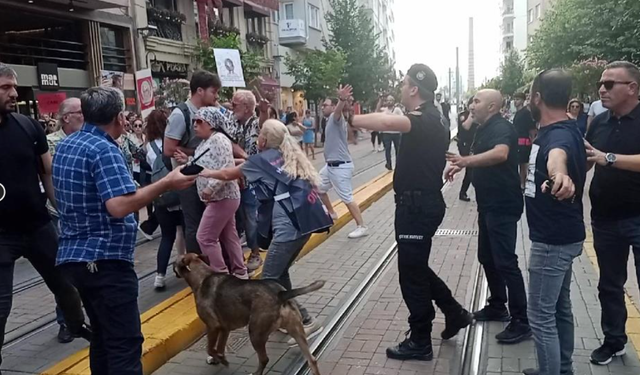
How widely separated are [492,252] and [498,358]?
0.89 metres

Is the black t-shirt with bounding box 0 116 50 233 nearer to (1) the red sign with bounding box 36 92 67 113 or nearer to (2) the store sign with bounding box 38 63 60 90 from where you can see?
(1) the red sign with bounding box 36 92 67 113

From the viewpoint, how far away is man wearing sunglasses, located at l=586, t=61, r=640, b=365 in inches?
159

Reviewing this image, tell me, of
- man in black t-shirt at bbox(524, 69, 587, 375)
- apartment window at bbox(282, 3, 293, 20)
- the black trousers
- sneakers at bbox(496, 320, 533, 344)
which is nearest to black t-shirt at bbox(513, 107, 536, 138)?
sneakers at bbox(496, 320, 533, 344)

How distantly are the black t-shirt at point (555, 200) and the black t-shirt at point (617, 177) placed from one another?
61 cm

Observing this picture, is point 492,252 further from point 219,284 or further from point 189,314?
point 189,314

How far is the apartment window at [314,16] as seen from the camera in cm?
3925

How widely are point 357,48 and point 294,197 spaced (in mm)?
32556

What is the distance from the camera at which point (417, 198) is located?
14.3 feet

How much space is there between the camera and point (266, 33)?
33344 millimetres

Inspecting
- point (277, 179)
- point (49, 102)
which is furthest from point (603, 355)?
point (49, 102)

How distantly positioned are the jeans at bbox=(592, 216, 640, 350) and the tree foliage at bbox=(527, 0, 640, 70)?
51.5ft

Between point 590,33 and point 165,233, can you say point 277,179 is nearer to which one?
point 165,233

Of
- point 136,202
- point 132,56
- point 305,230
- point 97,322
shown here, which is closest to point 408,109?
point 305,230

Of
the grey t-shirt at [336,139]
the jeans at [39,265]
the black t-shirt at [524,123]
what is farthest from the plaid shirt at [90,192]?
the black t-shirt at [524,123]
